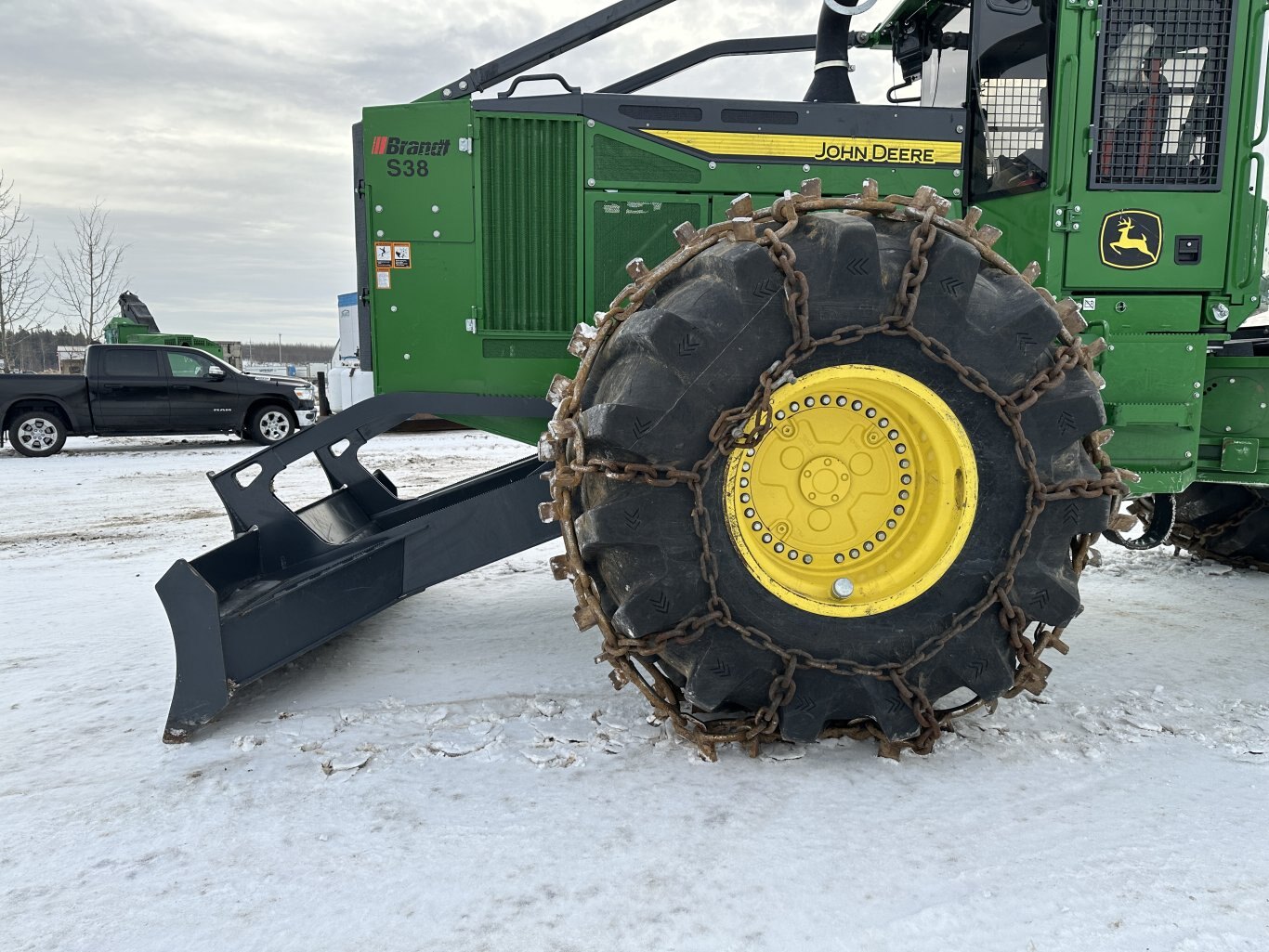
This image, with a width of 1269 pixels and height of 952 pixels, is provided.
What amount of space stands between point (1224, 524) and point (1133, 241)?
8.55 ft

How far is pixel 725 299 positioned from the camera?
2.50 metres

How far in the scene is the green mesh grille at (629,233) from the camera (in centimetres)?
370

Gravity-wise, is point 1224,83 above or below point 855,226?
above

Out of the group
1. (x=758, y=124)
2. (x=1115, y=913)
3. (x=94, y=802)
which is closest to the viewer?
(x=1115, y=913)

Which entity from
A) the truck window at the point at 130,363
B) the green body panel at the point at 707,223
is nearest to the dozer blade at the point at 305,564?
the green body panel at the point at 707,223

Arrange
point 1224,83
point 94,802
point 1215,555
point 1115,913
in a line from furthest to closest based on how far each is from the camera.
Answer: point 1215,555, point 1224,83, point 94,802, point 1115,913

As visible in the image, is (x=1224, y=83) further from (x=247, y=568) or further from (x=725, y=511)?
(x=247, y=568)

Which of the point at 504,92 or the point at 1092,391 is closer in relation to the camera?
the point at 1092,391

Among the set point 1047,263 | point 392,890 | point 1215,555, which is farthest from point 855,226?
point 1215,555

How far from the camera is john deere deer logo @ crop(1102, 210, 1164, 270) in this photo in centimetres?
343

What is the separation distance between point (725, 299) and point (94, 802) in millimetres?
2329

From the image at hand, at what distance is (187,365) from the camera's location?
13242 millimetres

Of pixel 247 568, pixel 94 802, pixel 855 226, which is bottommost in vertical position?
pixel 94 802

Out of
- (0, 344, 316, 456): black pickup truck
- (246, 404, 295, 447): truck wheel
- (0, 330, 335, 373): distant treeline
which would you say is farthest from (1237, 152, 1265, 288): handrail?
(0, 330, 335, 373): distant treeline
